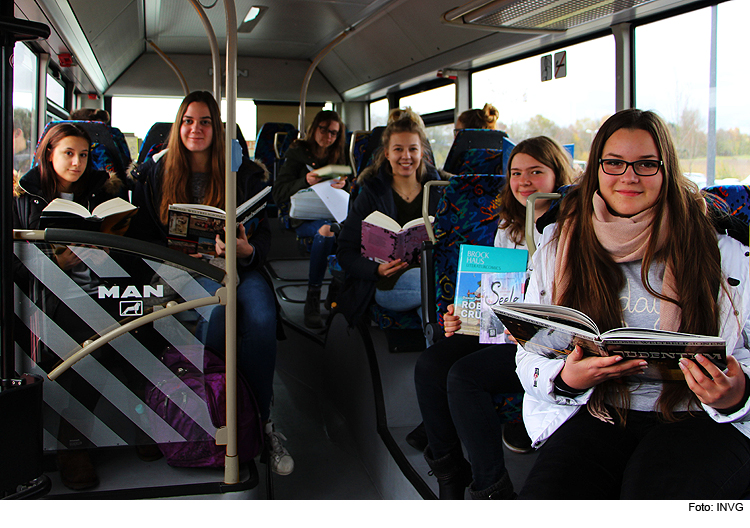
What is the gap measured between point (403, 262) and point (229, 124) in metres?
1.17

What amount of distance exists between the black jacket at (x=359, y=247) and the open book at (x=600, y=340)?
149 centimetres

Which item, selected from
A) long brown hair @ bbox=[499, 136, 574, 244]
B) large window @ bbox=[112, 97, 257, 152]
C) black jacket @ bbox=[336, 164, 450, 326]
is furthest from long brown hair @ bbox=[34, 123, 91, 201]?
large window @ bbox=[112, 97, 257, 152]

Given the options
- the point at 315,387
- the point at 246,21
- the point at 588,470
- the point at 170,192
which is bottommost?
the point at 315,387

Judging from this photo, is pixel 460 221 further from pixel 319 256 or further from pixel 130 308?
pixel 319 256

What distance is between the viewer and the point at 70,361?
1772mm

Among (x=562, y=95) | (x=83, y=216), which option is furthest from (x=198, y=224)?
(x=562, y=95)

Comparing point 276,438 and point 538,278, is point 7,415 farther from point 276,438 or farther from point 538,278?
point 538,278

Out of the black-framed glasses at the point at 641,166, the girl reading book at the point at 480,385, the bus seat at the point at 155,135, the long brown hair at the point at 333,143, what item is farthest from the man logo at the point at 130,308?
the long brown hair at the point at 333,143

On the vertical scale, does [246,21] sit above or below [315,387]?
above

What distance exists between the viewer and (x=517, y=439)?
7.66 ft

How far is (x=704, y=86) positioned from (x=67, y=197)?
134 inches

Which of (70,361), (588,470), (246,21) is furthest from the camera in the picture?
(246,21)

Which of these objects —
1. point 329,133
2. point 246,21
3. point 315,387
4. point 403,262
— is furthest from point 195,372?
point 246,21

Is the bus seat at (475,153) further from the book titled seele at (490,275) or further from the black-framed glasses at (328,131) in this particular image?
the black-framed glasses at (328,131)
